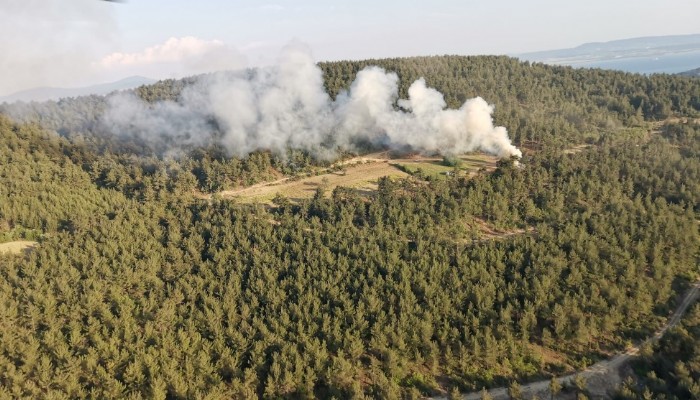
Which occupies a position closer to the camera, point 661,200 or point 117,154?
point 661,200

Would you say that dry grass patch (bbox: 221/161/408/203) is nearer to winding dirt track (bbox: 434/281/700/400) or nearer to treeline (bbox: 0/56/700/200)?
treeline (bbox: 0/56/700/200)

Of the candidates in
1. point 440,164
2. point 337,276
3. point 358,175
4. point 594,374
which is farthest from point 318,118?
point 594,374

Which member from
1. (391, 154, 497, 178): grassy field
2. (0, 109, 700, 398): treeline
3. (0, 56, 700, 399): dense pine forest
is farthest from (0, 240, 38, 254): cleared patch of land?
(391, 154, 497, 178): grassy field

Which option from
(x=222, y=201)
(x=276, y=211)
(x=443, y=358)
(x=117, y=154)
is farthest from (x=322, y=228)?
(x=117, y=154)

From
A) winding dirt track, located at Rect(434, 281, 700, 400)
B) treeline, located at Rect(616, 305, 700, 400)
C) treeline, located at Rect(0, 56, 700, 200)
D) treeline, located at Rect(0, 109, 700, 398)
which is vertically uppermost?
treeline, located at Rect(0, 56, 700, 200)

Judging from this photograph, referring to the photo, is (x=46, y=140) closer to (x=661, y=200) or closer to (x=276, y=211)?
Result: (x=276, y=211)

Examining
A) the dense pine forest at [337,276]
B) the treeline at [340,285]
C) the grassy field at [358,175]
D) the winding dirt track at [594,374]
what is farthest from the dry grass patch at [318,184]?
the winding dirt track at [594,374]
